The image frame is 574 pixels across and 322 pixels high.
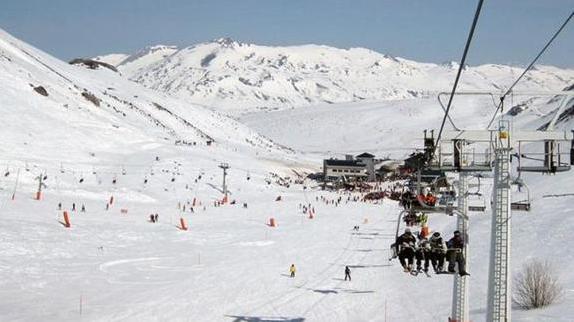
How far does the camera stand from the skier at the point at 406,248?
1662 cm

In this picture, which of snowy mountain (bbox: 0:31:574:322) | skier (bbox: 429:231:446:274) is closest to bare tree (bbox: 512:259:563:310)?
snowy mountain (bbox: 0:31:574:322)

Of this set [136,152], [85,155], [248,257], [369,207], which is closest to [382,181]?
[369,207]

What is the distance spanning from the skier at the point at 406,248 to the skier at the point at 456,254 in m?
0.92

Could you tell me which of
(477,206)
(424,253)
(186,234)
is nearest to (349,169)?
(186,234)

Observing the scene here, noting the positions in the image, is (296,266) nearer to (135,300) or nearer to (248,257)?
(248,257)

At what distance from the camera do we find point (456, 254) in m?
16.3

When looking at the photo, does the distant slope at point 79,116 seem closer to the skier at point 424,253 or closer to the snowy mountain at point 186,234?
the snowy mountain at point 186,234

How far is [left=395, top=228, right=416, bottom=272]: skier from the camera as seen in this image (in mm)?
16625

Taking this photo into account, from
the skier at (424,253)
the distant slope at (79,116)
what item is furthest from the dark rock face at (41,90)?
the skier at (424,253)

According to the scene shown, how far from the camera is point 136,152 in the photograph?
80062mm

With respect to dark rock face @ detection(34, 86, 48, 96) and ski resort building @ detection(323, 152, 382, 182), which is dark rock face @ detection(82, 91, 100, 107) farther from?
ski resort building @ detection(323, 152, 382, 182)

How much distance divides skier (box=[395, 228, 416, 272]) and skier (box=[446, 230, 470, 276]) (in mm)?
919

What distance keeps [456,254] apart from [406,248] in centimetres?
127

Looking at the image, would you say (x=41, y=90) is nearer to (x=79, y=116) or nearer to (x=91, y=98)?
(x=79, y=116)
